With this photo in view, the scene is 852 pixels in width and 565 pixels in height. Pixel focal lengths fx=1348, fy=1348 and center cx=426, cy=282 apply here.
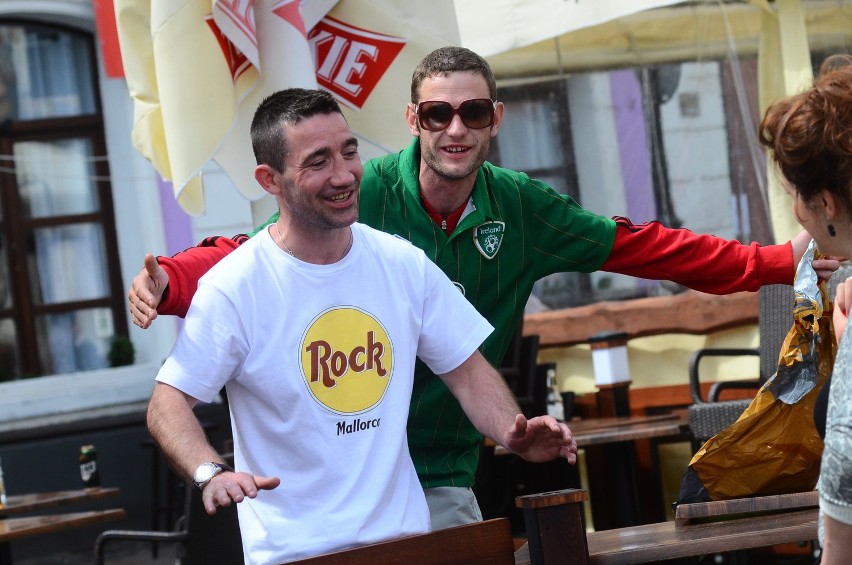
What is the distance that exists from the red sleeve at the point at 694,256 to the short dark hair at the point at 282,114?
1039mm

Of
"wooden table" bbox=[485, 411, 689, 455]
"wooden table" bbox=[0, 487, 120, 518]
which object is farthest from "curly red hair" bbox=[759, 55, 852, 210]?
"wooden table" bbox=[0, 487, 120, 518]

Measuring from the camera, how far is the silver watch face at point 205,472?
2574 millimetres

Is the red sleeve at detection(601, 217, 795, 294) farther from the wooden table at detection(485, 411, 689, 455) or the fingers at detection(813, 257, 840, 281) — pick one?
the wooden table at detection(485, 411, 689, 455)

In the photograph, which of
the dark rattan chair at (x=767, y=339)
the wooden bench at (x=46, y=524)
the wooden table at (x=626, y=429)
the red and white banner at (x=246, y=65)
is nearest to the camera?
the red and white banner at (x=246, y=65)

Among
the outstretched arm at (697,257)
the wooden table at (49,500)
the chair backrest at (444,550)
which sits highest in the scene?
the outstretched arm at (697,257)

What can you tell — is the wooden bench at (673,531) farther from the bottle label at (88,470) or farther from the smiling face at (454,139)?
the bottle label at (88,470)

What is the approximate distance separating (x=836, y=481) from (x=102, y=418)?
8285mm

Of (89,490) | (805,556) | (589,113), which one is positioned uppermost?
(589,113)

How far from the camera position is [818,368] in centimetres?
319

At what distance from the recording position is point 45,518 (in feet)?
Answer: 19.8

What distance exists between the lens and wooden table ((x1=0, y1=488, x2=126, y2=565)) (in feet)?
18.2

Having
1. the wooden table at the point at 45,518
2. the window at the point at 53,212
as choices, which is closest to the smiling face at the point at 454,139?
the wooden table at the point at 45,518

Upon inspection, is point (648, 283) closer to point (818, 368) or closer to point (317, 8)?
point (317, 8)

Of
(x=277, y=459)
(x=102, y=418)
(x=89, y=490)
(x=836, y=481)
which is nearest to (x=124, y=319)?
(x=102, y=418)
